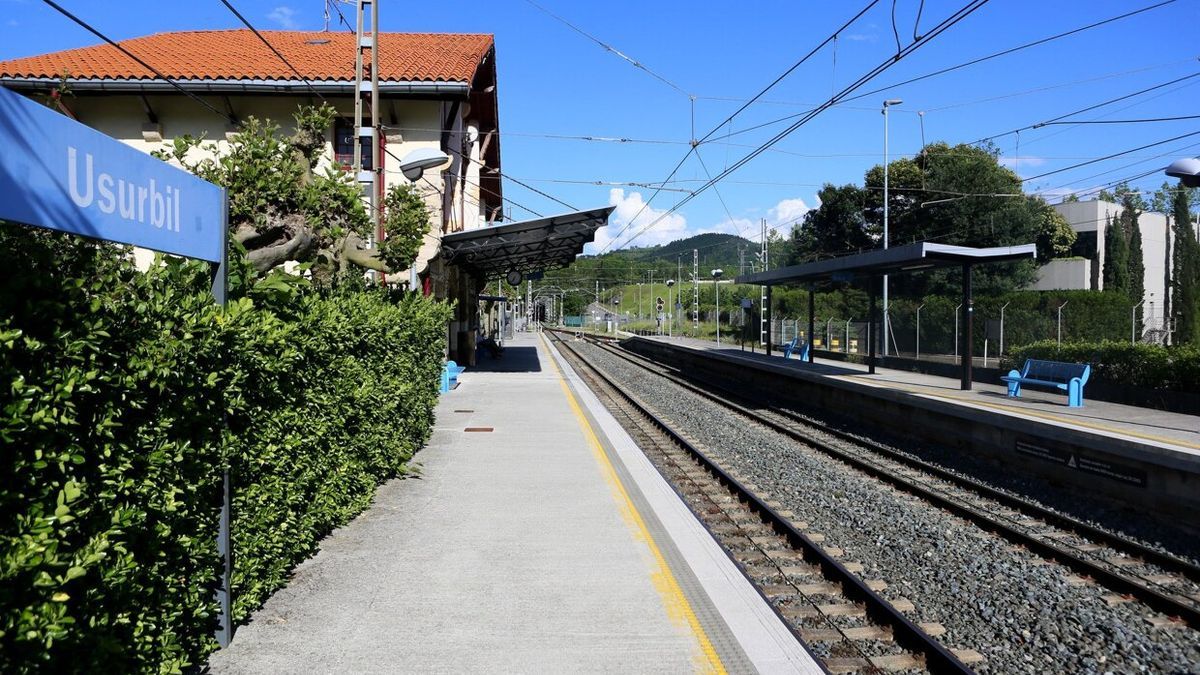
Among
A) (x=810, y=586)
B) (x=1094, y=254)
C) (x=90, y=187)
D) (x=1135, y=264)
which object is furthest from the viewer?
(x=1094, y=254)

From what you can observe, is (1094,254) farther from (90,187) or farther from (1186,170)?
(90,187)

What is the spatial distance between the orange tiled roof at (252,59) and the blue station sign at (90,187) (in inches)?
733

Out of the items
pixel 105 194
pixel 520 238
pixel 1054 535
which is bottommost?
pixel 1054 535

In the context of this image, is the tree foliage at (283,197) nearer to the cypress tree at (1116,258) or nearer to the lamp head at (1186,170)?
the lamp head at (1186,170)

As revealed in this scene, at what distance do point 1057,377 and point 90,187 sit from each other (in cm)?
1882

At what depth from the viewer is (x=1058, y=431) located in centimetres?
1185

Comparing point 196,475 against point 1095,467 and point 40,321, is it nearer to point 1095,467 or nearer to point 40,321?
point 40,321

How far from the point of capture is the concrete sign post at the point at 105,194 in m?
2.91

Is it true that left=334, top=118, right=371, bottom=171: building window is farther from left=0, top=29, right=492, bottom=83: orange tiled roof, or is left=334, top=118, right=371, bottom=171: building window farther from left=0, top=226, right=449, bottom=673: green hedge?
left=0, top=226, right=449, bottom=673: green hedge

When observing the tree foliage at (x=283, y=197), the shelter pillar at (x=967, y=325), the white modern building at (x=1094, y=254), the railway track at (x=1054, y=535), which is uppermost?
the white modern building at (x=1094, y=254)

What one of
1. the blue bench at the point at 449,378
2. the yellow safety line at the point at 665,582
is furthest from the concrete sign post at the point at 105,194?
the blue bench at the point at 449,378

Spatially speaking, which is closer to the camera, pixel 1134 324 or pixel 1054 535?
pixel 1054 535

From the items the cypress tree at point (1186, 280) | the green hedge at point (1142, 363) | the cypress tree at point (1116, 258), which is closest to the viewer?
→ the green hedge at point (1142, 363)

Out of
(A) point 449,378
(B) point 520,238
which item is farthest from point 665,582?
(B) point 520,238
